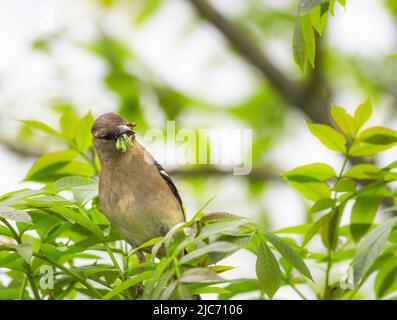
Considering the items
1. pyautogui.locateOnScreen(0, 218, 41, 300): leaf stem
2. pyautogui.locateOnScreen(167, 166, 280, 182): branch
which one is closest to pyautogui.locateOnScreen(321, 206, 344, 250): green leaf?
pyautogui.locateOnScreen(0, 218, 41, 300): leaf stem

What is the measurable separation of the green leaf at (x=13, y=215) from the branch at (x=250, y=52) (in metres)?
4.15

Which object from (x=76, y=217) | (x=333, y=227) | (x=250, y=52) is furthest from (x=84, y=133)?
(x=250, y=52)

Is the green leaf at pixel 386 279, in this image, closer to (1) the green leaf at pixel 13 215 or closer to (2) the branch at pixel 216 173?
(1) the green leaf at pixel 13 215

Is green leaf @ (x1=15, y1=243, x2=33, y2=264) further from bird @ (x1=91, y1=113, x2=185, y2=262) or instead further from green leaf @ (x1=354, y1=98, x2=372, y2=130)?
green leaf @ (x1=354, y1=98, x2=372, y2=130)

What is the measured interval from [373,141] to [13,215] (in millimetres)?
1046

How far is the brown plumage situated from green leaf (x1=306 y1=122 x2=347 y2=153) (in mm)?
563

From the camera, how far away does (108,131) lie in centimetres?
230

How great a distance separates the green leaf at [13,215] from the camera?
1.74 meters

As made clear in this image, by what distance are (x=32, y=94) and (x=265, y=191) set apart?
2145mm

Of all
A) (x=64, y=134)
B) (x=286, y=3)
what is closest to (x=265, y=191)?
(x=286, y=3)

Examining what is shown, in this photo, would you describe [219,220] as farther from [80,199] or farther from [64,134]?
[64,134]

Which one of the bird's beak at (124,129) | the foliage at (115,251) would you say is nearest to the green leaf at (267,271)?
Result: the foliage at (115,251)

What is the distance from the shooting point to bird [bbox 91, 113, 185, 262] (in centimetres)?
234
